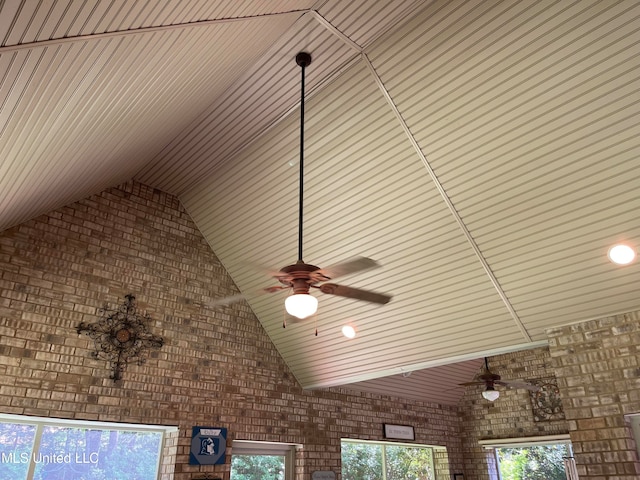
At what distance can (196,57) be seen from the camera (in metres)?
3.43

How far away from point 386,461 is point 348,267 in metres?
5.74

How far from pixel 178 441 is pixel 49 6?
490 cm

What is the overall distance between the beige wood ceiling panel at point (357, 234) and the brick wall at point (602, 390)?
0.61 metres

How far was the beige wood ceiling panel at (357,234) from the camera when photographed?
489 centimetres

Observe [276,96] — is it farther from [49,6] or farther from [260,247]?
[49,6]

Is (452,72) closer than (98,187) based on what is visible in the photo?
Yes

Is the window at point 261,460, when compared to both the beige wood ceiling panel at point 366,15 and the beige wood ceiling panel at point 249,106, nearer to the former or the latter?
the beige wood ceiling panel at point 249,106

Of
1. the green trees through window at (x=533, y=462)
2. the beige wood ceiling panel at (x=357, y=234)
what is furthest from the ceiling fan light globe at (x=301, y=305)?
the green trees through window at (x=533, y=462)

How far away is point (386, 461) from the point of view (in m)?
→ 7.95

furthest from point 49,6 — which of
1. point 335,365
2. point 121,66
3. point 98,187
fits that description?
point 335,365

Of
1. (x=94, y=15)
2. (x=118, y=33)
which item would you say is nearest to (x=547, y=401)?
(x=118, y=33)

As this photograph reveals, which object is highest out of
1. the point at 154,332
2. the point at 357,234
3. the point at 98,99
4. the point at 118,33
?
the point at 357,234

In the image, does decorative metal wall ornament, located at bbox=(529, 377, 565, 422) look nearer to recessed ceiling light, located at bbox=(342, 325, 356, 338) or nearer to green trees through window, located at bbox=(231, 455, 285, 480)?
recessed ceiling light, located at bbox=(342, 325, 356, 338)

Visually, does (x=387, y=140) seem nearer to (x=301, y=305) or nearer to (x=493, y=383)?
(x=301, y=305)
